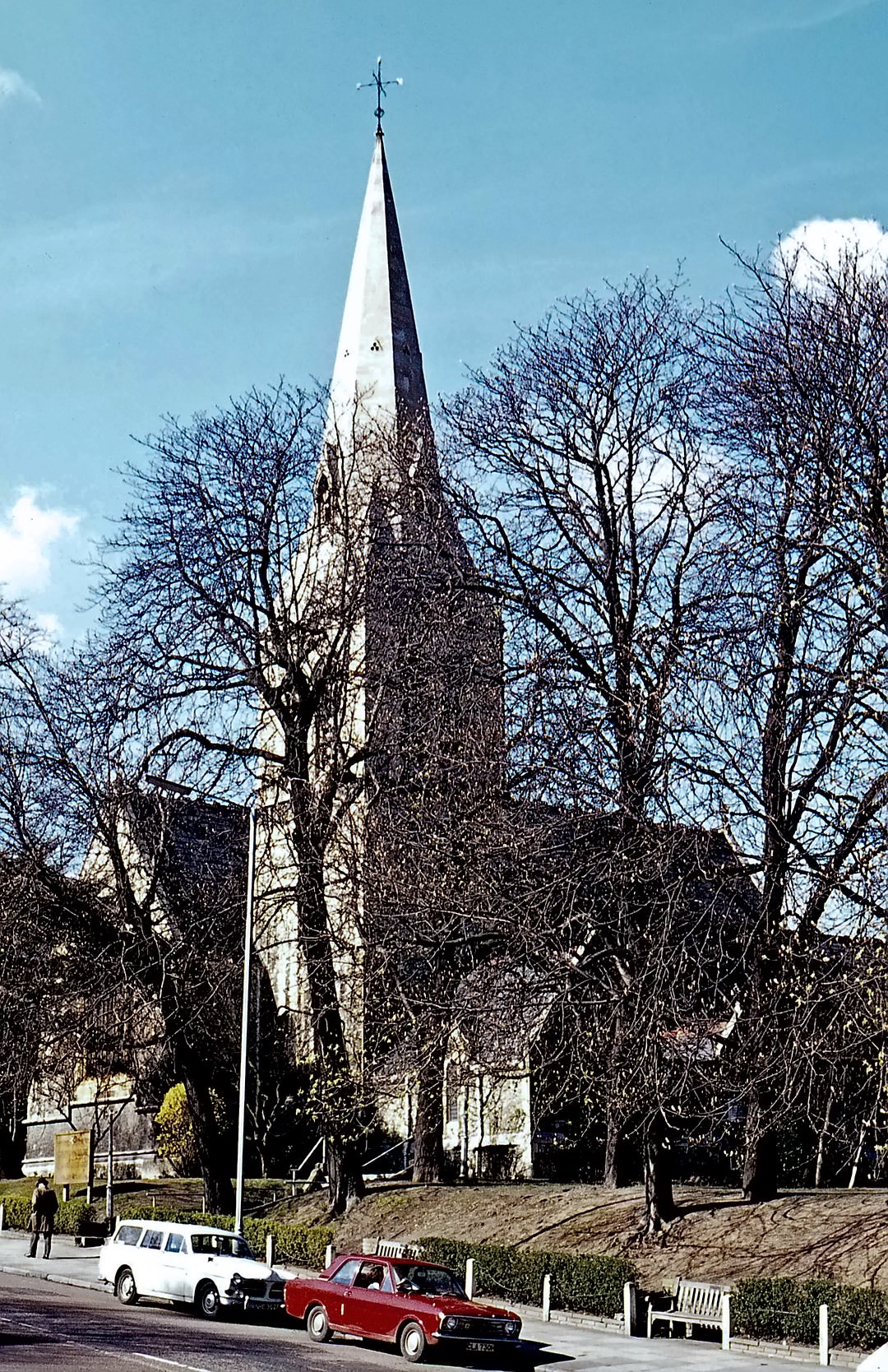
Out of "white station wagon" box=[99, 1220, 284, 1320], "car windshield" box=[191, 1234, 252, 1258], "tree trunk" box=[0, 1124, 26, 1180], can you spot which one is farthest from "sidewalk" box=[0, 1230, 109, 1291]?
"tree trunk" box=[0, 1124, 26, 1180]

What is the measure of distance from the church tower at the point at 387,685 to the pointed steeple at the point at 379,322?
1009 centimetres

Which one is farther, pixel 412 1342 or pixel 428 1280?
pixel 428 1280

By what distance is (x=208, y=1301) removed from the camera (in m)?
23.7

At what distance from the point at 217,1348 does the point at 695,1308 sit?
7.04 meters

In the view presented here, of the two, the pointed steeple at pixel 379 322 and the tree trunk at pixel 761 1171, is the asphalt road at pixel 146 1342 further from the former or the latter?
the pointed steeple at pixel 379 322

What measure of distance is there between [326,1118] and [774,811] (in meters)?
14.0

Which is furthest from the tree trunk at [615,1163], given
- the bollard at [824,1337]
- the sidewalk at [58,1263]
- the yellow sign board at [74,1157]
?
the yellow sign board at [74,1157]

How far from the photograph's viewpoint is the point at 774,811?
22.1 metres

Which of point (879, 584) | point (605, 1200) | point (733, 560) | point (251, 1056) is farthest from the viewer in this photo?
point (251, 1056)

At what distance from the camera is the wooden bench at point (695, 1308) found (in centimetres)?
2128

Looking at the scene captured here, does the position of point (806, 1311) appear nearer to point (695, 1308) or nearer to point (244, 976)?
point (695, 1308)

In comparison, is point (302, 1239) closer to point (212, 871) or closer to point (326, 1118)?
point (326, 1118)

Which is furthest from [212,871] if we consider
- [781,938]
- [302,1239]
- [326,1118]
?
[781,938]

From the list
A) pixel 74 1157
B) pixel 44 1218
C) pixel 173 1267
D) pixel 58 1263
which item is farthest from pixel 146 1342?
pixel 74 1157
